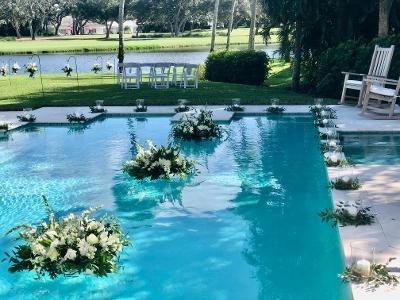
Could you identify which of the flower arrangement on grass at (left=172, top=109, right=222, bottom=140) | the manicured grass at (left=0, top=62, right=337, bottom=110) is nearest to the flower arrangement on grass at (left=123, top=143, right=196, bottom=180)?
the flower arrangement on grass at (left=172, top=109, right=222, bottom=140)

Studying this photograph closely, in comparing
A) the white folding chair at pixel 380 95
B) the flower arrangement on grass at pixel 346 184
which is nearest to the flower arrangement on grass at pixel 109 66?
the white folding chair at pixel 380 95

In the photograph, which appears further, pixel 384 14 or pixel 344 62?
pixel 384 14

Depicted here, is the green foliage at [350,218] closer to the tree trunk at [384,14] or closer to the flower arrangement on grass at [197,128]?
the flower arrangement on grass at [197,128]

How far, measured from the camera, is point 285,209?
20.8ft

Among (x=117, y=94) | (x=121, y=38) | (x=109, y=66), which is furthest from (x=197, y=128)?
(x=109, y=66)

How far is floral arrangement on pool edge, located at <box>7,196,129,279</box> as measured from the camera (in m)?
4.66

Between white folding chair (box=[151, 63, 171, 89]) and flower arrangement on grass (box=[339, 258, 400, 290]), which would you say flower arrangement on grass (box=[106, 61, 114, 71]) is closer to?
white folding chair (box=[151, 63, 171, 89])

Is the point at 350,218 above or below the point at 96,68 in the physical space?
above

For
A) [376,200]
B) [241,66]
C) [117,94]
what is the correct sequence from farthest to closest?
[241,66], [117,94], [376,200]

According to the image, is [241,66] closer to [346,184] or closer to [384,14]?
[384,14]

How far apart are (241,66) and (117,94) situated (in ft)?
16.0

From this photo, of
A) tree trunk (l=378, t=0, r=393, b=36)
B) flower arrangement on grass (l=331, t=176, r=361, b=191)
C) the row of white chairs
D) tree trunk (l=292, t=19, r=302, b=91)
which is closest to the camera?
flower arrangement on grass (l=331, t=176, r=361, b=191)

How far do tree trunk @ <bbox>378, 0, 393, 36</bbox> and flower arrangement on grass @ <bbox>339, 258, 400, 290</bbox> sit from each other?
11.6 m

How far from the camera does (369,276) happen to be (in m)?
4.06
